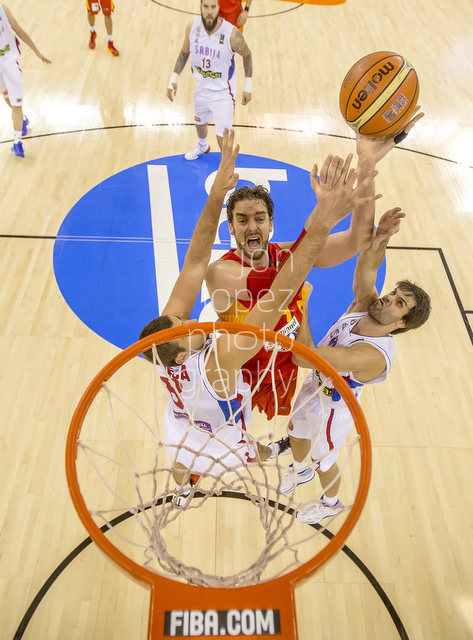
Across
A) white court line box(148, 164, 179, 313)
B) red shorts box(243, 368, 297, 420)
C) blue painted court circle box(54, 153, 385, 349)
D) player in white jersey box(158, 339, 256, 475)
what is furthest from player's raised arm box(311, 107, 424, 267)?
white court line box(148, 164, 179, 313)

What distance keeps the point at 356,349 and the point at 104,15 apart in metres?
7.57

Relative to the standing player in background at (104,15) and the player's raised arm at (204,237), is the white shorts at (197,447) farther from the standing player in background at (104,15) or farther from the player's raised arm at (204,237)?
the standing player in background at (104,15)

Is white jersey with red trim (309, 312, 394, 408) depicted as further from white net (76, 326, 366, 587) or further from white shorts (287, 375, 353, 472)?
white net (76, 326, 366, 587)

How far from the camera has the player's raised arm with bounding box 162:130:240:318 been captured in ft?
7.82

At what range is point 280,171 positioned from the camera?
630 cm

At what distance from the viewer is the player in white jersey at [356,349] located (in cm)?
286

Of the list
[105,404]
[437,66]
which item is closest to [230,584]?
[105,404]

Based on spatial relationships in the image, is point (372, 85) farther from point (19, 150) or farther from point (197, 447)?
point (19, 150)

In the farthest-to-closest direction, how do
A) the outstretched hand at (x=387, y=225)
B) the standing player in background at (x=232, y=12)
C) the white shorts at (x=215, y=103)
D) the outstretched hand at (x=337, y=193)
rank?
1. the standing player in background at (x=232, y=12)
2. the white shorts at (x=215, y=103)
3. the outstretched hand at (x=387, y=225)
4. the outstretched hand at (x=337, y=193)

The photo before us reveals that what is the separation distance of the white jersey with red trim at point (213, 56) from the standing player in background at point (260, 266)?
9.65 feet

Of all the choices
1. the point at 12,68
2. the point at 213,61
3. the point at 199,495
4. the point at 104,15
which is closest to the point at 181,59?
the point at 213,61

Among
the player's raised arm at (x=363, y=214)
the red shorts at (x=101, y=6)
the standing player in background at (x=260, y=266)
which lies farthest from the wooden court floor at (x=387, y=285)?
the player's raised arm at (x=363, y=214)

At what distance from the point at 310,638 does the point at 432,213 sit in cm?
470

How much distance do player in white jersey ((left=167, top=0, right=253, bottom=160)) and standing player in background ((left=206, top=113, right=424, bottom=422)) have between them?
292 centimetres
